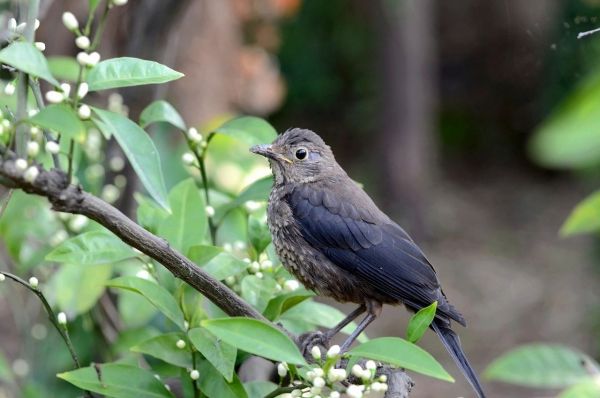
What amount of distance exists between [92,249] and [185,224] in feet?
1.01

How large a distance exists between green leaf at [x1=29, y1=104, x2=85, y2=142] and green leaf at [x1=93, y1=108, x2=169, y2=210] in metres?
0.15

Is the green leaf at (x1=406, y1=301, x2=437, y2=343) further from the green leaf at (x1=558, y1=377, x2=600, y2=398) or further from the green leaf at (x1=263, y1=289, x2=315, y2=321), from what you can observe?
the green leaf at (x1=558, y1=377, x2=600, y2=398)

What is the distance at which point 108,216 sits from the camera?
1.68 m

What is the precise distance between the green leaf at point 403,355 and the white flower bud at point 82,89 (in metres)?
0.70

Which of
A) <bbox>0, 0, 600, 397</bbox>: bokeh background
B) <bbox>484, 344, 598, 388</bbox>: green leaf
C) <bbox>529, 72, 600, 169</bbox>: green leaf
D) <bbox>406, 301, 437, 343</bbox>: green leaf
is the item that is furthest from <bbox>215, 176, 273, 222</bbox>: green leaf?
<bbox>0, 0, 600, 397</bbox>: bokeh background

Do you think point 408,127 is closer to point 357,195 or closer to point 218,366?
point 357,195

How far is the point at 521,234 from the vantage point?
381 inches

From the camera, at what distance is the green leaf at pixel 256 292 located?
2.25m

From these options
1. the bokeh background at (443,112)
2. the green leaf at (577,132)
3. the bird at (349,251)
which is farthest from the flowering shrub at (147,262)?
the bokeh background at (443,112)

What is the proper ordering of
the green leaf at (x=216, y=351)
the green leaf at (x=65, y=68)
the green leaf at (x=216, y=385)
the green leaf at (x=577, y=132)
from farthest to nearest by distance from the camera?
the green leaf at (x=65, y=68)
the green leaf at (x=216, y=385)
the green leaf at (x=216, y=351)
the green leaf at (x=577, y=132)

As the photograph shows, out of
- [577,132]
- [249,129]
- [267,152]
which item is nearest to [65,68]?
[267,152]

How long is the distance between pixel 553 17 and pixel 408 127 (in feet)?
6.13

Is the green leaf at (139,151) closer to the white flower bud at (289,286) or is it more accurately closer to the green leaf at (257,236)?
the green leaf at (257,236)

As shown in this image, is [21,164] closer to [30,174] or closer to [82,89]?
[30,174]
